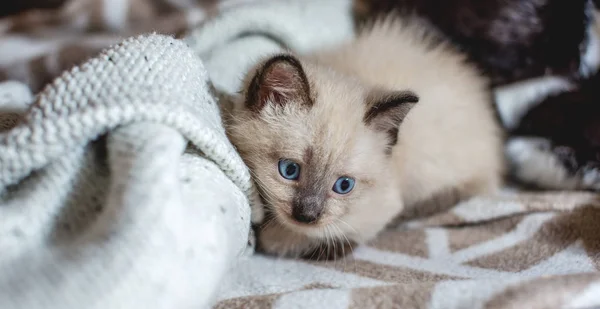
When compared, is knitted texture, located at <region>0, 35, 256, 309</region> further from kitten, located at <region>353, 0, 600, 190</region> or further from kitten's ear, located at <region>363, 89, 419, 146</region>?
kitten, located at <region>353, 0, 600, 190</region>

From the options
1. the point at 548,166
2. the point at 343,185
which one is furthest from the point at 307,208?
the point at 548,166

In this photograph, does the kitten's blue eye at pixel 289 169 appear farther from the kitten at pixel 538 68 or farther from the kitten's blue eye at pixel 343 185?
the kitten at pixel 538 68

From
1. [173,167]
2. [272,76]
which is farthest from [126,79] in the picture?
[272,76]

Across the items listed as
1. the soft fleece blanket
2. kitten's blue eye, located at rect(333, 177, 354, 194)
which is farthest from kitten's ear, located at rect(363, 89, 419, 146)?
the soft fleece blanket

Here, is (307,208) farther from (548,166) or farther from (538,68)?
(538,68)

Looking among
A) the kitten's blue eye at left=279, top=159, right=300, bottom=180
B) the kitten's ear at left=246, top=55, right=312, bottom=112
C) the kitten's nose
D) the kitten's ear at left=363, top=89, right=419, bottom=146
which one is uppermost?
the kitten's ear at left=246, top=55, right=312, bottom=112

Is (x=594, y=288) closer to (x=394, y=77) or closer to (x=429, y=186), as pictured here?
(x=429, y=186)
